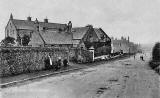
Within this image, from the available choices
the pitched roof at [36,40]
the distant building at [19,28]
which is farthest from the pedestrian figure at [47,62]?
the distant building at [19,28]

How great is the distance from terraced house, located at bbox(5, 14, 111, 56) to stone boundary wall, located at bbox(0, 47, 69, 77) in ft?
52.9

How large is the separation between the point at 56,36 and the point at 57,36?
48 cm

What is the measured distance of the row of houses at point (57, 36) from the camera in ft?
153

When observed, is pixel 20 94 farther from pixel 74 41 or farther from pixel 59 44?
pixel 74 41

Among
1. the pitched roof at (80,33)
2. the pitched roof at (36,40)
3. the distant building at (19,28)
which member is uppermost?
the distant building at (19,28)

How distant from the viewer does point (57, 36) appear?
160 ft

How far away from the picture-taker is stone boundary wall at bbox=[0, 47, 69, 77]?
58.9 feet

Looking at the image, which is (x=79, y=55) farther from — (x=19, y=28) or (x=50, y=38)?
(x=19, y=28)

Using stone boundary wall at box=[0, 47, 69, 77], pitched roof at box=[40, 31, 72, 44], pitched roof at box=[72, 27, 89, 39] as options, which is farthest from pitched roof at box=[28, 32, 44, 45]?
stone boundary wall at box=[0, 47, 69, 77]

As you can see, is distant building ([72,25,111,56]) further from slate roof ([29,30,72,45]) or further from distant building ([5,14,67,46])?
distant building ([5,14,67,46])

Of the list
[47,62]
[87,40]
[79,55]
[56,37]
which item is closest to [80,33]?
[87,40]

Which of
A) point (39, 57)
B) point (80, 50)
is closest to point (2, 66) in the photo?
point (39, 57)

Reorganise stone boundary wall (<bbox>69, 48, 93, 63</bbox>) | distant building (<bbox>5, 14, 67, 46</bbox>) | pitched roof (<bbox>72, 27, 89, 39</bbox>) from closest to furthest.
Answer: stone boundary wall (<bbox>69, 48, 93, 63</bbox>) < pitched roof (<bbox>72, 27, 89, 39</bbox>) < distant building (<bbox>5, 14, 67, 46</bbox>)

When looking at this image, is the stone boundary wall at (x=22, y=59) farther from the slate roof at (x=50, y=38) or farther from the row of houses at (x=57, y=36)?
the slate roof at (x=50, y=38)
